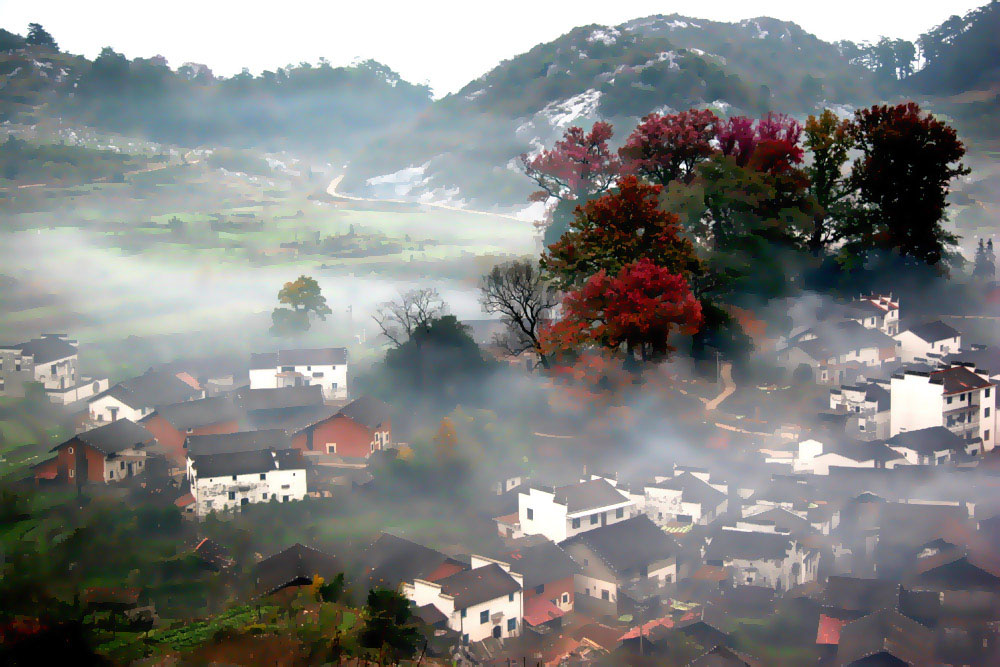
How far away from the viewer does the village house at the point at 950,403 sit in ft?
41.7

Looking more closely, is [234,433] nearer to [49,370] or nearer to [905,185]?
[49,370]

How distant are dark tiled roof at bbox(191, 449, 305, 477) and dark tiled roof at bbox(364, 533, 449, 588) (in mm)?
2422

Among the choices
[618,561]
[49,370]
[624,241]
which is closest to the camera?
[618,561]

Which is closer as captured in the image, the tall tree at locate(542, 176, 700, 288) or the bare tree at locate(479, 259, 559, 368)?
Answer: the tall tree at locate(542, 176, 700, 288)

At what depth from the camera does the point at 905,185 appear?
623 inches

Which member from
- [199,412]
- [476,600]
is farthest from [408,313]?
[476,600]

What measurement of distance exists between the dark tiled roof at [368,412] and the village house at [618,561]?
4103 mm

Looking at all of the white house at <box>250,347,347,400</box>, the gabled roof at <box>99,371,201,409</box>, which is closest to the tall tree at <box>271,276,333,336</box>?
the white house at <box>250,347,347,400</box>

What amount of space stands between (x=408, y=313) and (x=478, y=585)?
6656mm

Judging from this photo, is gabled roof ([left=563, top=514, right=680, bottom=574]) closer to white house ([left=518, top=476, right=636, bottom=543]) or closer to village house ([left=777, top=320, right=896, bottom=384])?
white house ([left=518, top=476, right=636, bottom=543])

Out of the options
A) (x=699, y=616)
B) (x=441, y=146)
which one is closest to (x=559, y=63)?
(x=441, y=146)

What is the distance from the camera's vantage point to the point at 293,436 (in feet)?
48.4

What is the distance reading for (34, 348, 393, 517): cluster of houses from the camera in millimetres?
12711

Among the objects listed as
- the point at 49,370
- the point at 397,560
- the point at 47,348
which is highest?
the point at 47,348
